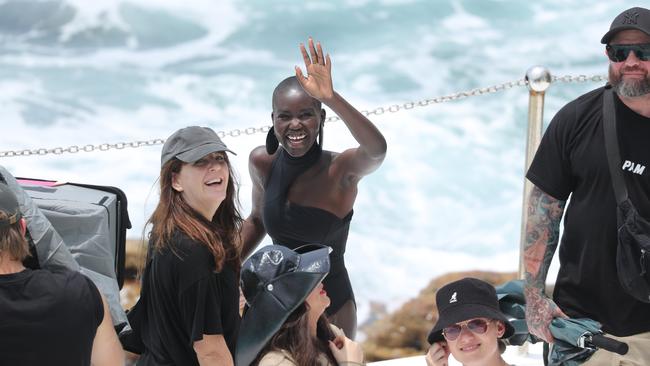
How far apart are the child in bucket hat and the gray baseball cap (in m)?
0.38

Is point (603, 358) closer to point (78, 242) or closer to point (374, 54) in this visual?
point (78, 242)

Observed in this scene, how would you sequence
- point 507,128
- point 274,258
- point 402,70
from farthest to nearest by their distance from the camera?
point 402,70
point 507,128
point 274,258

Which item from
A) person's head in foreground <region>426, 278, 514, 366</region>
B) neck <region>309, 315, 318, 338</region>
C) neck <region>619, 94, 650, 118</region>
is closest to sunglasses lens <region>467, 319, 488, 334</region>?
person's head in foreground <region>426, 278, 514, 366</region>

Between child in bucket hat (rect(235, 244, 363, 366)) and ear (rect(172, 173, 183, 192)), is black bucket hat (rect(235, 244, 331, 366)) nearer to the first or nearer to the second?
child in bucket hat (rect(235, 244, 363, 366))

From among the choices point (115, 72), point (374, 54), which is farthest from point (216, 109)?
point (374, 54)

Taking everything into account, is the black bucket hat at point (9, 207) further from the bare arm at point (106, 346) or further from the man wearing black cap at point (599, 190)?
the man wearing black cap at point (599, 190)

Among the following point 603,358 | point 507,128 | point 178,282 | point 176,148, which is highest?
point 176,148

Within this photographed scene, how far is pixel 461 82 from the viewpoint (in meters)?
21.5

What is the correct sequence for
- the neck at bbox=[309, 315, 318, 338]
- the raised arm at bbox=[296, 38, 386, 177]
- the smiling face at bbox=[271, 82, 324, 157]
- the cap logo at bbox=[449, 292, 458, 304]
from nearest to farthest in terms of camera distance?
the neck at bbox=[309, 315, 318, 338] < the cap logo at bbox=[449, 292, 458, 304] < the raised arm at bbox=[296, 38, 386, 177] < the smiling face at bbox=[271, 82, 324, 157]

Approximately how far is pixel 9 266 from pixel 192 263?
0.58 m

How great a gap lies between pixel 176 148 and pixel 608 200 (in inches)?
53.6

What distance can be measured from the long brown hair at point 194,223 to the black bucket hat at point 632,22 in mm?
1286

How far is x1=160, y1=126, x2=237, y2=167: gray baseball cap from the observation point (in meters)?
3.36

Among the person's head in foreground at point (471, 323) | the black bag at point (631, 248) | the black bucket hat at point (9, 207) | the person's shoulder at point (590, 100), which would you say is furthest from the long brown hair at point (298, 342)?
the person's shoulder at point (590, 100)
